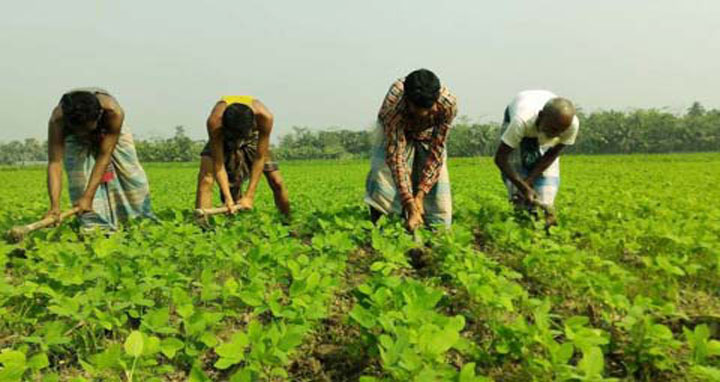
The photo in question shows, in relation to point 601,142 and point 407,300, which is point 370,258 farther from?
point 601,142

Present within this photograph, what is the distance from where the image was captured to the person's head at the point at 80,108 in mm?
3930

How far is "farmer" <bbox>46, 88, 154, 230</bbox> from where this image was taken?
4059 mm

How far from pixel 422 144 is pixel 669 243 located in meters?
2.11

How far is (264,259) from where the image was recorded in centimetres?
309

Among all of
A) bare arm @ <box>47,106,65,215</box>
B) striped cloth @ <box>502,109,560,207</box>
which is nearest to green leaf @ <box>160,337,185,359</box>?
bare arm @ <box>47,106,65,215</box>

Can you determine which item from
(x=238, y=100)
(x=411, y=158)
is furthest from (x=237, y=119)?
(x=411, y=158)

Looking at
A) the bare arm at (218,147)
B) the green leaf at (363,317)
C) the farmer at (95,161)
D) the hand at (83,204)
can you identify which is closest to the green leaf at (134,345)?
the green leaf at (363,317)

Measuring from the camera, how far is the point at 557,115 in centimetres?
436

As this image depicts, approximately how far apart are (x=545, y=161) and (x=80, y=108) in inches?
159

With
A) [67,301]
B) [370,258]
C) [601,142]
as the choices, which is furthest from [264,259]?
[601,142]

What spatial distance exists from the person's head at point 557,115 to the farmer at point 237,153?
2.45 meters

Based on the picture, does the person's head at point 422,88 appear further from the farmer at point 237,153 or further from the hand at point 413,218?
the farmer at point 237,153

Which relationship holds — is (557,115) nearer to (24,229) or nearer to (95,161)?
(95,161)

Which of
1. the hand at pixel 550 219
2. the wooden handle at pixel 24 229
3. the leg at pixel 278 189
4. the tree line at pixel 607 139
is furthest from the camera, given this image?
the tree line at pixel 607 139
